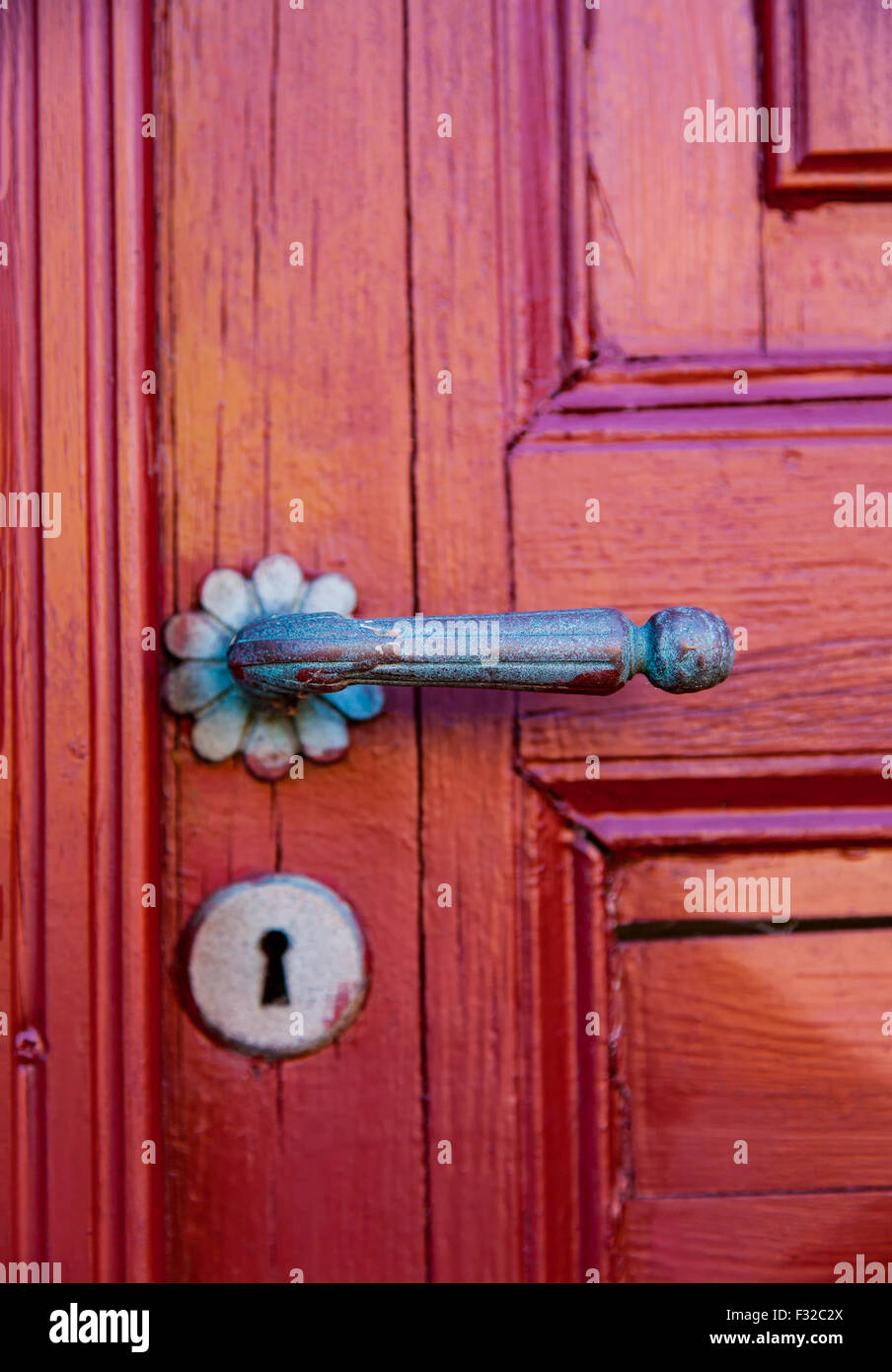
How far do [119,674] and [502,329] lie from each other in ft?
0.79

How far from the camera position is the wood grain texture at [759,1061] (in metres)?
0.46

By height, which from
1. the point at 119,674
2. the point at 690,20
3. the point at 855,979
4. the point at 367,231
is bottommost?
the point at 855,979

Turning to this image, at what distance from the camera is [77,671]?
44 cm

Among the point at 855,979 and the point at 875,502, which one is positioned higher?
the point at 875,502

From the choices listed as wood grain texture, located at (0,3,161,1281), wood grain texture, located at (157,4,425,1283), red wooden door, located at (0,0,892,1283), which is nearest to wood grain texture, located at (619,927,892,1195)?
red wooden door, located at (0,0,892,1283)

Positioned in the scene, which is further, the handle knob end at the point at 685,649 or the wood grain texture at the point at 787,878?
the wood grain texture at the point at 787,878

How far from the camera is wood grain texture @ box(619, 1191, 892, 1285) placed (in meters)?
0.46

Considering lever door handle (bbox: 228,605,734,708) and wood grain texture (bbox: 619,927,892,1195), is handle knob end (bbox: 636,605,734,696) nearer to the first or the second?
lever door handle (bbox: 228,605,734,708)

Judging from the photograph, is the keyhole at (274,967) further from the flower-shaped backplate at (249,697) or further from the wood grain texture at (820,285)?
the wood grain texture at (820,285)

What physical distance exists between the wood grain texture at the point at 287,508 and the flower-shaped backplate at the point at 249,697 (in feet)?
0.03

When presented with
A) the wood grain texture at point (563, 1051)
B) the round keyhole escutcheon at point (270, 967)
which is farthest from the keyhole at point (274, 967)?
the wood grain texture at point (563, 1051)

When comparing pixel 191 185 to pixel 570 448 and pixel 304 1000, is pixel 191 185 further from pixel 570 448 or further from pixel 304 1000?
pixel 304 1000

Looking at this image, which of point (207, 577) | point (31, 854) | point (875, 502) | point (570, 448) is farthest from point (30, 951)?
point (875, 502)

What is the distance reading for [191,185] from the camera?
17.8 inches
